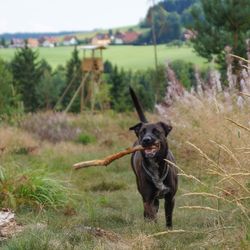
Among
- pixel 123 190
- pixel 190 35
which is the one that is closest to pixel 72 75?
pixel 190 35

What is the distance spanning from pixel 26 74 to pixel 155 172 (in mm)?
56315

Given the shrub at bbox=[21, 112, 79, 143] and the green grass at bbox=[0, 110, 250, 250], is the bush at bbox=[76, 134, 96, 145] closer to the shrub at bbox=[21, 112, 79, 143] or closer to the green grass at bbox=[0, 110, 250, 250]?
the green grass at bbox=[0, 110, 250, 250]

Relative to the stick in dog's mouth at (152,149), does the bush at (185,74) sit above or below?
below

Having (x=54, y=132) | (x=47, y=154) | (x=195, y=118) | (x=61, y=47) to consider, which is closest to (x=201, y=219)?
(x=195, y=118)

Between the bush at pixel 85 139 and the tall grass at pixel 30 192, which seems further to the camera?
the bush at pixel 85 139

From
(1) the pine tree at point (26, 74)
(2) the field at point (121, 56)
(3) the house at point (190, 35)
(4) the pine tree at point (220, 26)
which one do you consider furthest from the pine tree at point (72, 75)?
(4) the pine tree at point (220, 26)

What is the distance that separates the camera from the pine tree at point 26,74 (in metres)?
61.8

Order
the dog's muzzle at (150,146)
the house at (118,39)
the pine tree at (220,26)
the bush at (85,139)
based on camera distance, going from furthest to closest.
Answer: the house at (118,39), the pine tree at (220,26), the bush at (85,139), the dog's muzzle at (150,146)

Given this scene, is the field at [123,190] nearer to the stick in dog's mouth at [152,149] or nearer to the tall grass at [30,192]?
the tall grass at [30,192]

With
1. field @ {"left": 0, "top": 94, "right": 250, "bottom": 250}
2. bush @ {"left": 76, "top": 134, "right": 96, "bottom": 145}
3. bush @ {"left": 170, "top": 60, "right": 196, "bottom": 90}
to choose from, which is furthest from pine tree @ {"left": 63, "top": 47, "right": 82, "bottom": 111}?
bush @ {"left": 76, "top": 134, "right": 96, "bottom": 145}

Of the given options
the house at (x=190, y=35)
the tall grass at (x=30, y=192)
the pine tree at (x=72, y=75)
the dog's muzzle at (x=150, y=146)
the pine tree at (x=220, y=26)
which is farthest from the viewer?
the pine tree at (x=72, y=75)

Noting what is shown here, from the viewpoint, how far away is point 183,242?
5.64m

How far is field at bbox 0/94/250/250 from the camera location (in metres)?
5.01

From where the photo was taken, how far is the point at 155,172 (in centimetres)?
715
